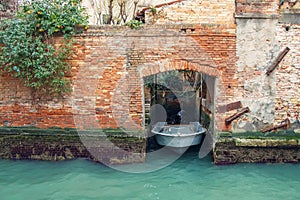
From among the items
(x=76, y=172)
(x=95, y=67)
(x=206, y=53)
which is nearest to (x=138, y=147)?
(x=76, y=172)

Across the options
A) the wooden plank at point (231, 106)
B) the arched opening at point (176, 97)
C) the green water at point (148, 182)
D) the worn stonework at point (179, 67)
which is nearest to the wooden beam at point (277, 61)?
the worn stonework at point (179, 67)

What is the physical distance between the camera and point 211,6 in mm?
6922

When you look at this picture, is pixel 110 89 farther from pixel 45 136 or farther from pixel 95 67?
pixel 45 136

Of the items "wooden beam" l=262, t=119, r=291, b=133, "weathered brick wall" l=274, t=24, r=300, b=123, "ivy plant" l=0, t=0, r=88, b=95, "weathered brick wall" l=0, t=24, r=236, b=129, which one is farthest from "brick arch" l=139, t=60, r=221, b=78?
"wooden beam" l=262, t=119, r=291, b=133

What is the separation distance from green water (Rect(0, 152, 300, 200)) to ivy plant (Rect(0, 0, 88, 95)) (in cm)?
194

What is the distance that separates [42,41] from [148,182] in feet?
13.2

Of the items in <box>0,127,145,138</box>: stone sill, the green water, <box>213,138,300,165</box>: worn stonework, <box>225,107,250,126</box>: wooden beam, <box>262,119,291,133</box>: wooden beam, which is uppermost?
<box>225,107,250,126</box>: wooden beam

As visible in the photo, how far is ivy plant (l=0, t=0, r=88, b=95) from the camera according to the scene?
586 cm

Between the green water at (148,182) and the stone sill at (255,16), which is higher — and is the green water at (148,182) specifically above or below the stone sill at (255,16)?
below

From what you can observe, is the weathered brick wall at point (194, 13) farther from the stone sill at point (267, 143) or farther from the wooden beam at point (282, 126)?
the stone sill at point (267, 143)

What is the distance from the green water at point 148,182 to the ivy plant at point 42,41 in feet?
6.35

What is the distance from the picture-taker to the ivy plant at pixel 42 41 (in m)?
5.86

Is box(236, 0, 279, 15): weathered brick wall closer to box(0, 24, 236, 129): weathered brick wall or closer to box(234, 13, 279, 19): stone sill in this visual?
box(234, 13, 279, 19): stone sill

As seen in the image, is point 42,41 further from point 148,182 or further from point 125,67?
point 148,182
